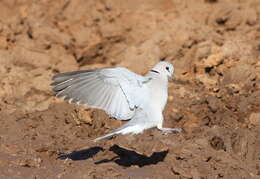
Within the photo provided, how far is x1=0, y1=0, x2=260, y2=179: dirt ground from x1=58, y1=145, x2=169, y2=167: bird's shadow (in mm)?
13

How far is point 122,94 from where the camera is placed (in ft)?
24.4

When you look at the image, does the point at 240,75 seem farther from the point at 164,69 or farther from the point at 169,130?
the point at 169,130

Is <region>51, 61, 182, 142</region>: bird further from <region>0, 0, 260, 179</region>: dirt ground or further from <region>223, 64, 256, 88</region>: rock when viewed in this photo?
<region>223, 64, 256, 88</region>: rock

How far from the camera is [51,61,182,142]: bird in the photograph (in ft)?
24.2

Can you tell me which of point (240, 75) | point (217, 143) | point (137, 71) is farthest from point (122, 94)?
Answer: point (137, 71)

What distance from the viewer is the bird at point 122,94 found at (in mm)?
7367

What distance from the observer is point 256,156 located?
7.68 metres

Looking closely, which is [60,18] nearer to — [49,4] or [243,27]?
[49,4]

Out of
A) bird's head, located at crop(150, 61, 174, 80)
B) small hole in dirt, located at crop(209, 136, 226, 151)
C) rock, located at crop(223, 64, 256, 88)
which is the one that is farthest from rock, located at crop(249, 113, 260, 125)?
bird's head, located at crop(150, 61, 174, 80)

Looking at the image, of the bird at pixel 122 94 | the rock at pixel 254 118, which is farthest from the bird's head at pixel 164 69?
the rock at pixel 254 118

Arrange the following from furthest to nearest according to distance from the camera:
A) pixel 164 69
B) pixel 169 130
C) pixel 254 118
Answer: pixel 254 118
pixel 164 69
pixel 169 130

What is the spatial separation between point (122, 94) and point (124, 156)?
74 centimetres

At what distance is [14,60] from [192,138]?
11.8 feet

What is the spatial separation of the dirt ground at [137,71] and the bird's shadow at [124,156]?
1cm
